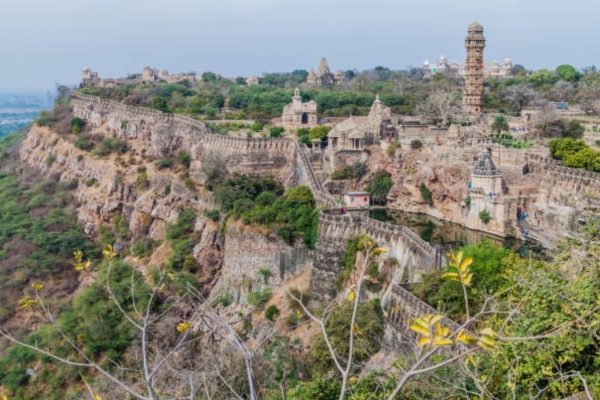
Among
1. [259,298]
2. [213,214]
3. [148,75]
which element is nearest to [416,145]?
[213,214]

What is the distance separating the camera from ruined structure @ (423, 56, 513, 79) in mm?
95106

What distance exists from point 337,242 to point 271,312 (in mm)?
4067

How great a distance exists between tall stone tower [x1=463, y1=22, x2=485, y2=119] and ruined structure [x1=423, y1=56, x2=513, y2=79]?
36869 millimetres

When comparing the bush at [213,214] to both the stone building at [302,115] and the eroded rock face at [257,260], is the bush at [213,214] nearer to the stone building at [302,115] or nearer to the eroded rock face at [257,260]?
the eroded rock face at [257,260]

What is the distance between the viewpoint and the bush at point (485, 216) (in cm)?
3100

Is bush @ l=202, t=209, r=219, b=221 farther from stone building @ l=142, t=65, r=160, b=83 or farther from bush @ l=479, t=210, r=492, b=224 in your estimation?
stone building @ l=142, t=65, r=160, b=83

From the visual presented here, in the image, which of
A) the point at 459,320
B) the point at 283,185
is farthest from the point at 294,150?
the point at 459,320

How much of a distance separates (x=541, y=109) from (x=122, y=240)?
29.5m

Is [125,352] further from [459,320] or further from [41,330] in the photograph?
[459,320]

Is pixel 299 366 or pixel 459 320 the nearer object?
pixel 459 320

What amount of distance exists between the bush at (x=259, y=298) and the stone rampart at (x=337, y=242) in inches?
107

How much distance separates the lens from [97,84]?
74.1 metres

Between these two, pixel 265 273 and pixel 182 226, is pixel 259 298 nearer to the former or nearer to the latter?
pixel 265 273

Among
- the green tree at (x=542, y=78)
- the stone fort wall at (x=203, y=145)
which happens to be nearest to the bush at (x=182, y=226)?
the stone fort wall at (x=203, y=145)
